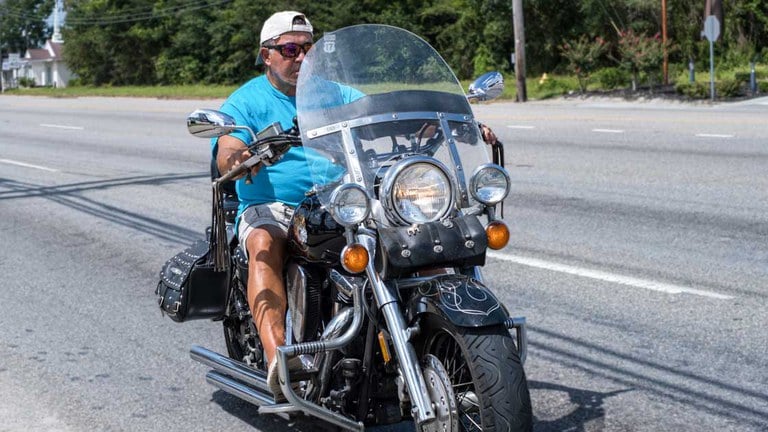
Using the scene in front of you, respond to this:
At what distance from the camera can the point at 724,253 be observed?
796 cm

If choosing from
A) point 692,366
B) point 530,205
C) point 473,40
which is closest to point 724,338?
point 692,366

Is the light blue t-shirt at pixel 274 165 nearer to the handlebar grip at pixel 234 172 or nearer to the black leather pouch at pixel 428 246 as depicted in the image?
the handlebar grip at pixel 234 172

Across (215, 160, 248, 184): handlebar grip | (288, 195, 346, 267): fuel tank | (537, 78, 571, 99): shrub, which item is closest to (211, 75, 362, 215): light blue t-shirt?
(215, 160, 248, 184): handlebar grip

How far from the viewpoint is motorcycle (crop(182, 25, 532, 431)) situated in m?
3.55

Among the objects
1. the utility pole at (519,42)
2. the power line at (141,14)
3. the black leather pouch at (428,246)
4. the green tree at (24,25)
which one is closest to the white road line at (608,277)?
the black leather pouch at (428,246)

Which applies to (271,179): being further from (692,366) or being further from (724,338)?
(724,338)

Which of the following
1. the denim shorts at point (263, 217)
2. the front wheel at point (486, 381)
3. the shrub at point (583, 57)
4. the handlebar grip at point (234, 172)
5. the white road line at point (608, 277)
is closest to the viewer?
the front wheel at point (486, 381)

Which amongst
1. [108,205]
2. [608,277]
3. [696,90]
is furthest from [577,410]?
[696,90]

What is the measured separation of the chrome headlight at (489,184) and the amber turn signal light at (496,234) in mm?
80

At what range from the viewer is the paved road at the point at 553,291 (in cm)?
493

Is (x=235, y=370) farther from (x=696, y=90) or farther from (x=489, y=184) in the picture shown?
(x=696, y=90)

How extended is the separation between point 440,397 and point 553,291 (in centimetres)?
352

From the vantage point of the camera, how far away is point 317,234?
13.2 ft

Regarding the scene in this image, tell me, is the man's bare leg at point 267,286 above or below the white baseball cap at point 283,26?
below
